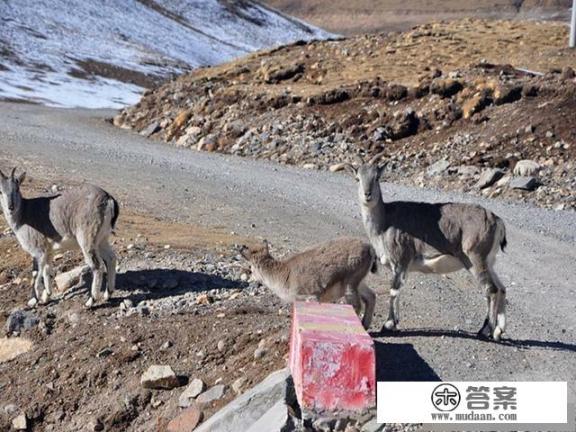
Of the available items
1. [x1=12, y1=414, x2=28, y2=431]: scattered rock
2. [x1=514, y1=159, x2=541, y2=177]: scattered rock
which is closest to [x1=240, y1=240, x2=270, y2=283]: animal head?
[x1=12, y1=414, x2=28, y2=431]: scattered rock

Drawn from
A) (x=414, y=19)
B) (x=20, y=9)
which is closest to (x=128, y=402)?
(x=20, y=9)

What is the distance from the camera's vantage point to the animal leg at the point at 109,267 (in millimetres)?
13773

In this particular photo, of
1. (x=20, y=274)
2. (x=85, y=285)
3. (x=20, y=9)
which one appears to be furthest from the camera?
(x=20, y=9)

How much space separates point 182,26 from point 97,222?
9375 centimetres

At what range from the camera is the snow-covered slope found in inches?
2429

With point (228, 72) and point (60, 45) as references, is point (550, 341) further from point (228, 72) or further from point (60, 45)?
point (60, 45)

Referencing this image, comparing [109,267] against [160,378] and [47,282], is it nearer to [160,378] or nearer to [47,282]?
[47,282]

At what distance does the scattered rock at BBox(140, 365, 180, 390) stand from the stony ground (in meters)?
0.07

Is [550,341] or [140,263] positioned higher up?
[550,341]

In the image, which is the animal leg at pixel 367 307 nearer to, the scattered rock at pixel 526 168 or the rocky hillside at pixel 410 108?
the rocky hillside at pixel 410 108

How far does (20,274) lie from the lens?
51.9 ft

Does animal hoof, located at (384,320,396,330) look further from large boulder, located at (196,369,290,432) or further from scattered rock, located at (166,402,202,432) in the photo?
scattered rock, located at (166,402,202,432)

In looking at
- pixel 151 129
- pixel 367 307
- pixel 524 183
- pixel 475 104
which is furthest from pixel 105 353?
pixel 151 129

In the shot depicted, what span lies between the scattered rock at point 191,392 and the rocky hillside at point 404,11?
136085 mm
